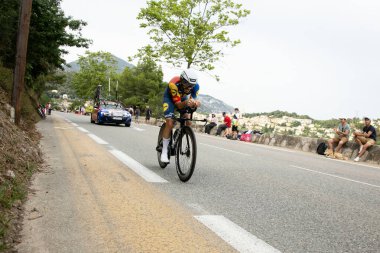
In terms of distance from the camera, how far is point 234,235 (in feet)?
11.0

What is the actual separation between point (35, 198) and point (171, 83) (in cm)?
281

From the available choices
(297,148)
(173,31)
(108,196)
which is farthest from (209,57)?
(108,196)

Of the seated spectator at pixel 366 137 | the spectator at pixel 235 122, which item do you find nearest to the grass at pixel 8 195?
the seated spectator at pixel 366 137

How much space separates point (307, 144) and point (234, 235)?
15495 millimetres

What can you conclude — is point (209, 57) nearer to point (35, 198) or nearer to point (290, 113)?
point (290, 113)

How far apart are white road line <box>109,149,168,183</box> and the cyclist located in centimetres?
41

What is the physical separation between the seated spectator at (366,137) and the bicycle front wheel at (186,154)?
10043 mm

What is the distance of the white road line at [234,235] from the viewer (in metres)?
3.05

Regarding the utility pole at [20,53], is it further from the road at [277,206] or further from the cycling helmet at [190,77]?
the cycling helmet at [190,77]

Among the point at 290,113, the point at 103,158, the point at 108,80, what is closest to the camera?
the point at 103,158

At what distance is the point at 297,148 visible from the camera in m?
18.7

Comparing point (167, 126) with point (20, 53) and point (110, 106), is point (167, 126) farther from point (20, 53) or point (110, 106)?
point (110, 106)

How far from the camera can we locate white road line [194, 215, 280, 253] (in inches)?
120

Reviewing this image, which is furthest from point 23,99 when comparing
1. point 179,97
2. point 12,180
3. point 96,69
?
point 96,69
